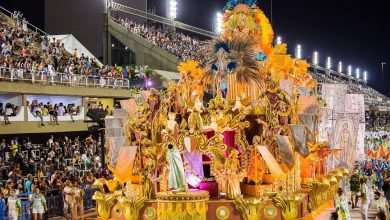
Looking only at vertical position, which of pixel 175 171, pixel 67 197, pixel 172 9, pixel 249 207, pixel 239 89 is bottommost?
pixel 67 197

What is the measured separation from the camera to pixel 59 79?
3353 cm

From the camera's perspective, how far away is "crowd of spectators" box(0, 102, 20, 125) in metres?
29.5

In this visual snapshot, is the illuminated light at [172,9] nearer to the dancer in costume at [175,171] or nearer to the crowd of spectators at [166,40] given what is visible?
the crowd of spectators at [166,40]

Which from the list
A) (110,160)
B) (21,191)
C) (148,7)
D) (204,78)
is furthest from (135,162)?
(148,7)

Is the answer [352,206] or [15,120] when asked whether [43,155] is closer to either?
[15,120]

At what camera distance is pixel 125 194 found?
1859 cm

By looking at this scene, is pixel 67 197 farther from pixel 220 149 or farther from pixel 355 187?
pixel 355 187

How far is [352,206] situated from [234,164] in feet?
29.1

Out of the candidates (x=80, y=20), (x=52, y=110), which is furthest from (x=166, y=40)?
(x=52, y=110)

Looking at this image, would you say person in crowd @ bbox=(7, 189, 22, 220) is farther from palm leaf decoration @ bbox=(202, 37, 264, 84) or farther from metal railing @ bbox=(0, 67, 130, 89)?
metal railing @ bbox=(0, 67, 130, 89)

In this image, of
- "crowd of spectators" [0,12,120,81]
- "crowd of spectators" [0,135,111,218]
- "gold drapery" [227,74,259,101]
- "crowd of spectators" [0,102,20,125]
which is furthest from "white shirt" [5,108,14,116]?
"gold drapery" [227,74,259,101]

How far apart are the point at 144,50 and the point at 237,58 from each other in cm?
3009

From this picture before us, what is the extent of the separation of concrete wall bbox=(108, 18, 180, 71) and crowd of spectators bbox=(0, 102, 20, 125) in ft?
60.6

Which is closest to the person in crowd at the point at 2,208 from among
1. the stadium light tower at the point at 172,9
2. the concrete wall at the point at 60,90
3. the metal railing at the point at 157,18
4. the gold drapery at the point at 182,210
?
the gold drapery at the point at 182,210
